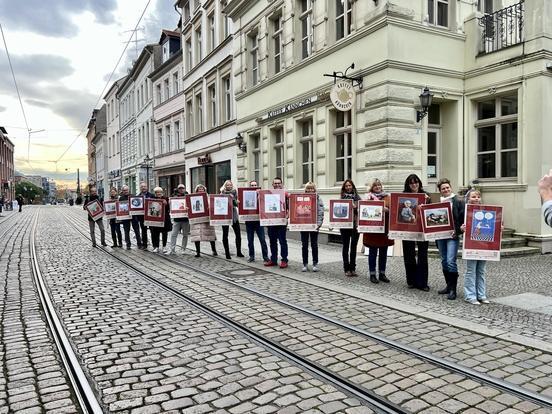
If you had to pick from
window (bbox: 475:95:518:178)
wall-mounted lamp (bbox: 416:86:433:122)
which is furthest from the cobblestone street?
wall-mounted lamp (bbox: 416:86:433:122)

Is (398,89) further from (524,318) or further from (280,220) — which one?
(524,318)

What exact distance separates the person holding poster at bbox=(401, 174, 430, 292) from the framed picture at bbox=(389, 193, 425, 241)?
14 cm

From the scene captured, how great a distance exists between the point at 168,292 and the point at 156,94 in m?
31.7

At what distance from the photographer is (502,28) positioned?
43.3 ft

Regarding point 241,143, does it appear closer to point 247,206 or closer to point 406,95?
point 406,95

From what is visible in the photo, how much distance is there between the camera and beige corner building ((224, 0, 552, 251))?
12.0 meters

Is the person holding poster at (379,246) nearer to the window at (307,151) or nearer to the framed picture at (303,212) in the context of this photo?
the framed picture at (303,212)

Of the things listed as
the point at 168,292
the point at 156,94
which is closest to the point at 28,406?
the point at 168,292

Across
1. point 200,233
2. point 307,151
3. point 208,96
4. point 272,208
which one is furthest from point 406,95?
point 208,96

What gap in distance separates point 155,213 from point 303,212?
528 cm

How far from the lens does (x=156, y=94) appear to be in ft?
121

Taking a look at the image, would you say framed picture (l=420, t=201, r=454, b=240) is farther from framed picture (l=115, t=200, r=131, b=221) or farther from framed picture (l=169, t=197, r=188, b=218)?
framed picture (l=115, t=200, r=131, b=221)

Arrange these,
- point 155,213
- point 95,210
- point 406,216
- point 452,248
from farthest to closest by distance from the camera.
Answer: point 95,210 → point 155,213 → point 406,216 → point 452,248

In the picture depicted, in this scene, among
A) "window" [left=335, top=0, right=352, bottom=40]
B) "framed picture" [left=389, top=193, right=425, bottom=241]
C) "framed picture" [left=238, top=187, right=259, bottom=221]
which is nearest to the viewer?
"framed picture" [left=389, top=193, right=425, bottom=241]
